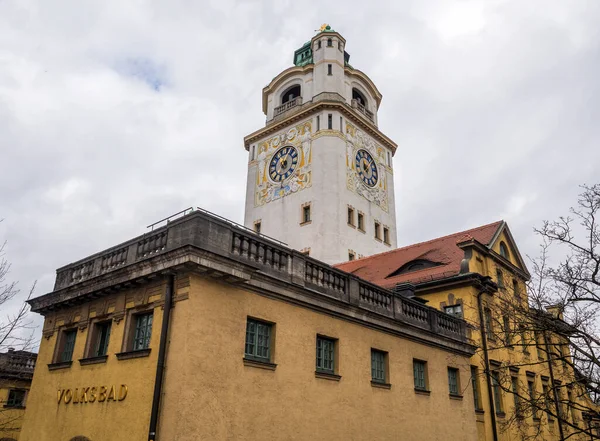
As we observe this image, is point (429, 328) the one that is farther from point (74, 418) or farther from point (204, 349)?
point (74, 418)

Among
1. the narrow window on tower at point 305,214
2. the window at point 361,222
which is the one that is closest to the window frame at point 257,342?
the narrow window on tower at point 305,214

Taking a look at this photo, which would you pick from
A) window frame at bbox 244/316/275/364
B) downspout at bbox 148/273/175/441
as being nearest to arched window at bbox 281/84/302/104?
window frame at bbox 244/316/275/364

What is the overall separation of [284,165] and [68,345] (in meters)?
30.6

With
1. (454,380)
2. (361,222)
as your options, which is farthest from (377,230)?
(454,380)

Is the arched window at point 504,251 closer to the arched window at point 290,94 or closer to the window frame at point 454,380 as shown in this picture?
the window frame at point 454,380

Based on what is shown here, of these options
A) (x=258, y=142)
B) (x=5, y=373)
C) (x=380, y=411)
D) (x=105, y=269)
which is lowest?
(x=380, y=411)

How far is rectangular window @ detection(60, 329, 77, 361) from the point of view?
1617cm

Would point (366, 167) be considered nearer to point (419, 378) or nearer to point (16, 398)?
point (419, 378)

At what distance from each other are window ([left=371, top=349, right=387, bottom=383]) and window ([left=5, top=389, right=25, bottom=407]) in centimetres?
1968

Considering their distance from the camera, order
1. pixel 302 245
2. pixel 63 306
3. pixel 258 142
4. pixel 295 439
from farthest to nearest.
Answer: pixel 258 142
pixel 302 245
pixel 63 306
pixel 295 439

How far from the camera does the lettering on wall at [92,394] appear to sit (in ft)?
43.0

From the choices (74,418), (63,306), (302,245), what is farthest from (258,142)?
(74,418)

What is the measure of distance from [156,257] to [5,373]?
17518 millimetres

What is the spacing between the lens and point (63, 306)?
16.7 m
